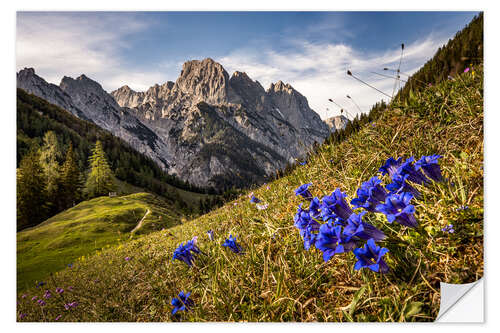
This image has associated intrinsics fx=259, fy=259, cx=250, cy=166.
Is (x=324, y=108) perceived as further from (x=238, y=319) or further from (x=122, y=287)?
(x=122, y=287)

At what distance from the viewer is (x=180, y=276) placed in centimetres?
315

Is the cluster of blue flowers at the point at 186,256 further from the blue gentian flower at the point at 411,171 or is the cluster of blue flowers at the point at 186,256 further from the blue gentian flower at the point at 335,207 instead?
the blue gentian flower at the point at 411,171

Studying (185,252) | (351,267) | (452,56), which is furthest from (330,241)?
(452,56)

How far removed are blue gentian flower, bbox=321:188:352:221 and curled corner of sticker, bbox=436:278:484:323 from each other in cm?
76

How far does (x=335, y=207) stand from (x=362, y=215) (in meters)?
0.23

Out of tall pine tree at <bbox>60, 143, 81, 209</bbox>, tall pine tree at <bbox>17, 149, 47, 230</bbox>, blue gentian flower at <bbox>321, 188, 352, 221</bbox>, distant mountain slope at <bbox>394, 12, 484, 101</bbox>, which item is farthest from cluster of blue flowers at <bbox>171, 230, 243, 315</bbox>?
tall pine tree at <bbox>60, 143, 81, 209</bbox>

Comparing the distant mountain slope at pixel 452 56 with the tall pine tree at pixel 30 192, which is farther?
the tall pine tree at pixel 30 192

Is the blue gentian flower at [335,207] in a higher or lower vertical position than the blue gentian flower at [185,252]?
higher

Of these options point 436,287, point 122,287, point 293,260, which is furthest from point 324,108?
point 122,287

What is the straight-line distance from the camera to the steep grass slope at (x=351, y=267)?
5.60 ft

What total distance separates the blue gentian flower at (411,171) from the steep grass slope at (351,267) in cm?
16

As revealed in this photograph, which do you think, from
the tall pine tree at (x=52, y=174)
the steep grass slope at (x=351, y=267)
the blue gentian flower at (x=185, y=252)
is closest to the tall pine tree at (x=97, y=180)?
the tall pine tree at (x=52, y=174)
